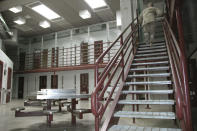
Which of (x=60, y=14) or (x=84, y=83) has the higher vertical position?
(x=60, y=14)

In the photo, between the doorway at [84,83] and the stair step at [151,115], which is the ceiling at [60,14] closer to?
the doorway at [84,83]

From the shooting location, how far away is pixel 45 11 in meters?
10.6

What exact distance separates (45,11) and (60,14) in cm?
96

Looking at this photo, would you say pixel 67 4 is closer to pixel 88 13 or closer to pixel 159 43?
pixel 88 13

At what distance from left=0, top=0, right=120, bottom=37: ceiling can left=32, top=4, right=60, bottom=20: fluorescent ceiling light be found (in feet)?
1.19

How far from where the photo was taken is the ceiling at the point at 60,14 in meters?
9.36

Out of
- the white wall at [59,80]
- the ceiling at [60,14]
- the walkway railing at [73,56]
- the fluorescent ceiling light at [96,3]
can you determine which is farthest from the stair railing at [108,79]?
the white wall at [59,80]

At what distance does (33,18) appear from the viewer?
11547 millimetres

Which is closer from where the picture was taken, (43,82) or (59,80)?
(59,80)

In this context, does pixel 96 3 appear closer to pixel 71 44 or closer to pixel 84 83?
pixel 71 44

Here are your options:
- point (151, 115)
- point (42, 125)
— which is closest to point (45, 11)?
point (42, 125)

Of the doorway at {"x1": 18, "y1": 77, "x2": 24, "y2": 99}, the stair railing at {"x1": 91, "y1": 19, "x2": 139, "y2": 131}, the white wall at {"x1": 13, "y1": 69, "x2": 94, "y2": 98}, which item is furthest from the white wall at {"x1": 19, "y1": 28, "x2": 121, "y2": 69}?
the stair railing at {"x1": 91, "y1": 19, "x2": 139, "y2": 131}

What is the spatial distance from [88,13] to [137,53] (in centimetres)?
599

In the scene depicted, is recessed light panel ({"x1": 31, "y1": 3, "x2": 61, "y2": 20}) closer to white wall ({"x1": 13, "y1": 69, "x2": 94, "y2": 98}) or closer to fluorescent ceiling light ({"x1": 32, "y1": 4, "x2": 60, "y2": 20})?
fluorescent ceiling light ({"x1": 32, "y1": 4, "x2": 60, "y2": 20})
